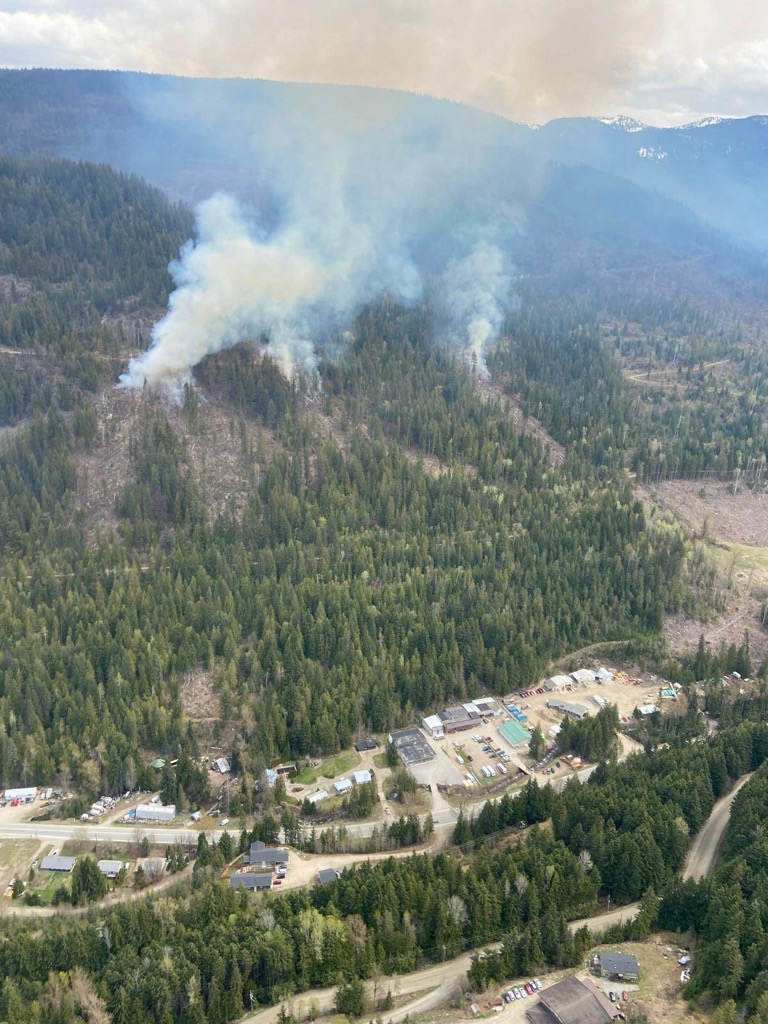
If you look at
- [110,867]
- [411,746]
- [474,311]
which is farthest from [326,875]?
[474,311]

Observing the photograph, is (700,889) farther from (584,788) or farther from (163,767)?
(163,767)

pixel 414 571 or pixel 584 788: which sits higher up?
pixel 414 571

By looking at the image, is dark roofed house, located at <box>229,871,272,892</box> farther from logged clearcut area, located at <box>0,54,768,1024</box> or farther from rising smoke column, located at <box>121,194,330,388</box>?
rising smoke column, located at <box>121,194,330,388</box>

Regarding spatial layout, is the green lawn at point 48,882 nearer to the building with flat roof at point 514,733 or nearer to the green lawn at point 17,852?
the green lawn at point 17,852

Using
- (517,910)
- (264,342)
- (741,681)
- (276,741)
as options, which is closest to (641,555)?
(741,681)

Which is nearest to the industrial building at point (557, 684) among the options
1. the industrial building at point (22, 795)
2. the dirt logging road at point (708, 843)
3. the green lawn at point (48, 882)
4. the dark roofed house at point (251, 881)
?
the dirt logging road at point (708, 843)
